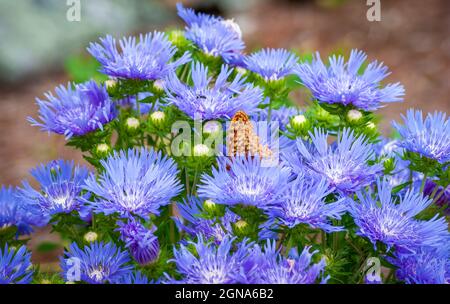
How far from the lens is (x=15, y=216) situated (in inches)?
72.6

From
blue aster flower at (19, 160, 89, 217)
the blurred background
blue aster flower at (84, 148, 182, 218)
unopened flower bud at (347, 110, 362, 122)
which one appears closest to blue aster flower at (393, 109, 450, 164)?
unopened flower bud at (347, 110, 362, 122)

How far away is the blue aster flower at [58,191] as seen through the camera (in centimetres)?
Answer: 158

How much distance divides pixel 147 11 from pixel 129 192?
14.7 feet

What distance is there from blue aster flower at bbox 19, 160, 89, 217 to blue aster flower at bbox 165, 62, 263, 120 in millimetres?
319

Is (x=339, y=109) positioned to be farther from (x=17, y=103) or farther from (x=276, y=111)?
(x=17, y=103)

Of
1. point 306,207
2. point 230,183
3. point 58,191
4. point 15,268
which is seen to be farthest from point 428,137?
point 15,268

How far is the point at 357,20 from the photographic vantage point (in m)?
5.78

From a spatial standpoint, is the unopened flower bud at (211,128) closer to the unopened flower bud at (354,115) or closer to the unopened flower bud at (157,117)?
the unopened flower bud at (157,117)

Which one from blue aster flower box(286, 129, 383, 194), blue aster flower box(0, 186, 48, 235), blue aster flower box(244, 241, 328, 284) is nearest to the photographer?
blue aster flower box(244, 241, 328, 284)

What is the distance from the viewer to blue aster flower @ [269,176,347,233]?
1386 mm

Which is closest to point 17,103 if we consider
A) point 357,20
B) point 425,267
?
point 357,20

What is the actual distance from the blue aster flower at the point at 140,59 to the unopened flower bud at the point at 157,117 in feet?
0.30

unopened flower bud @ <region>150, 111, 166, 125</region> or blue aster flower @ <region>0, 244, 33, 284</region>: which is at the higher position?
unopened flower bud @ <region>150, 111, 166, 125</region>

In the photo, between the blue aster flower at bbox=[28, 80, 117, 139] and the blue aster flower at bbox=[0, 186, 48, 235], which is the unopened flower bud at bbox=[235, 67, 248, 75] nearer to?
the blue aster flower at bbox=[28, 80, 117, 139]
